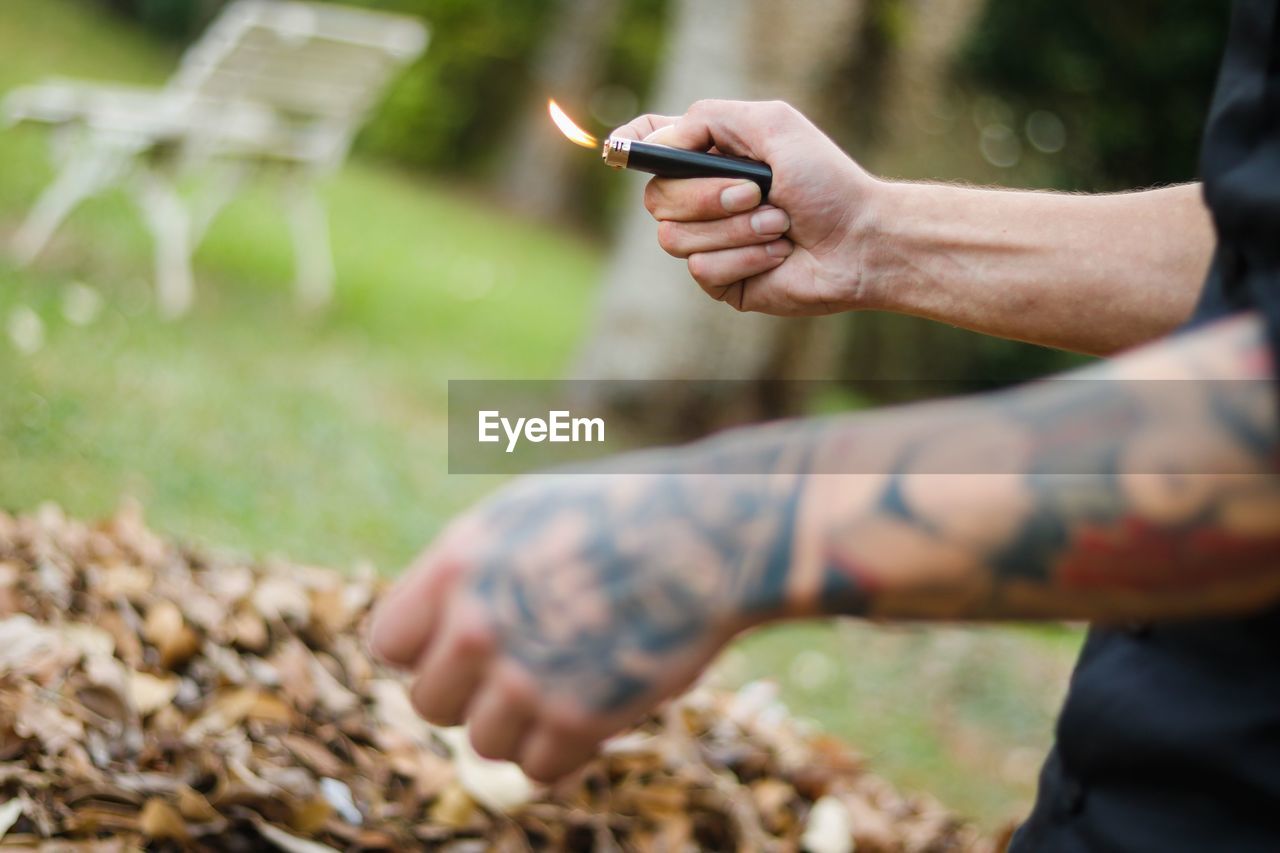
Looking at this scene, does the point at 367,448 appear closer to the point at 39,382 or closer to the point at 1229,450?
the point at 39,382

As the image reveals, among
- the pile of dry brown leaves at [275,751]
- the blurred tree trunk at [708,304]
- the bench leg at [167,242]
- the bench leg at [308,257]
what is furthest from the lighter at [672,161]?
the bench leg at [308,257]

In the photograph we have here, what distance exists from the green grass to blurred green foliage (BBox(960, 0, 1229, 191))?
14.6 ft

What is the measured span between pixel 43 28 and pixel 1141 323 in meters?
Result: 15.6

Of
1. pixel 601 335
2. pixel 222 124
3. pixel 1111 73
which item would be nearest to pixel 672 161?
pixel 601 335

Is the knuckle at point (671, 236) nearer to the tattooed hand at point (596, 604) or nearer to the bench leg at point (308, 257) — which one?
the tattooed hand at point (596, 604)

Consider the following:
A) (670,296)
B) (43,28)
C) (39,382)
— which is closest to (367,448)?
(39,382)

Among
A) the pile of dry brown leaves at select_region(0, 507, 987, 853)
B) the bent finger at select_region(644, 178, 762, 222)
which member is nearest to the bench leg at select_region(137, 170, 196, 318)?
the pile of dry brown leaves at select_region(0, 507, 987, 853)

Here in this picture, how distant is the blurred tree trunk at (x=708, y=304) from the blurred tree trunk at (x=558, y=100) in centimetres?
969

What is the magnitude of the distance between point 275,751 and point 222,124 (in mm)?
5222

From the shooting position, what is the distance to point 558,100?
52.7 ft

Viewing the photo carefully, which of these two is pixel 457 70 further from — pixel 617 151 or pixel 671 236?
pixel 617 151

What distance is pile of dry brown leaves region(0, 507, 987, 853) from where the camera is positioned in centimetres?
172

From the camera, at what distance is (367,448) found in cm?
508

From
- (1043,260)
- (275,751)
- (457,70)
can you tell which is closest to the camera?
(1043,260)
